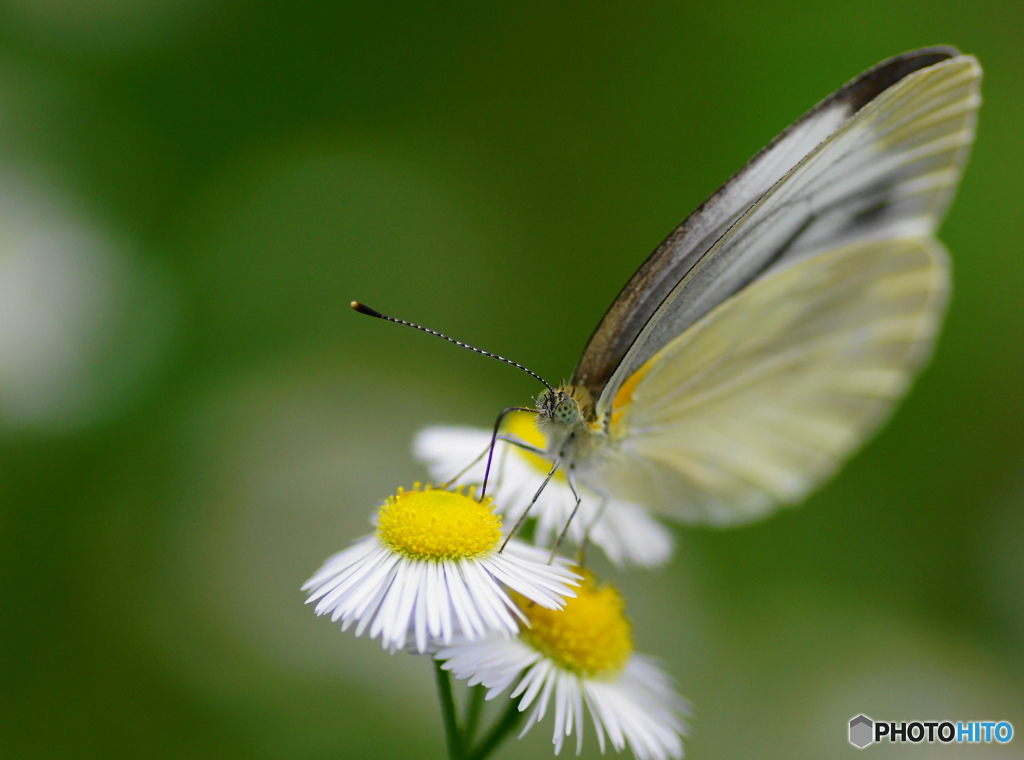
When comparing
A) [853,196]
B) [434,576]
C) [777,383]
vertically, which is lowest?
[434,576]

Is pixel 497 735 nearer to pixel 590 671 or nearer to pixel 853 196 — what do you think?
pixel 590 671

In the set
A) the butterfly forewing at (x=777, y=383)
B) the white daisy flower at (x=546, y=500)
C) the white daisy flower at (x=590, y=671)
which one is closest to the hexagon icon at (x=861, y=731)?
the butterfly forewing at (x=777, y=383)

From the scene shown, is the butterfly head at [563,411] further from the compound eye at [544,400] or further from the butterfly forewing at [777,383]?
the butterfly forewing at [777,383]

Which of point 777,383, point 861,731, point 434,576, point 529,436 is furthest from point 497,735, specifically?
point 861,731

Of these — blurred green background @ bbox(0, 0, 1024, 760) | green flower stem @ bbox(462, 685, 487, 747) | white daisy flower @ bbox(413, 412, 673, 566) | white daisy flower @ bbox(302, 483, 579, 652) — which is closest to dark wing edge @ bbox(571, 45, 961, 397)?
white daisy flower @ bbox(413, 412, 673, 566)

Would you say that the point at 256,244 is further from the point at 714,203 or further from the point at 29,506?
the point at 714,203
